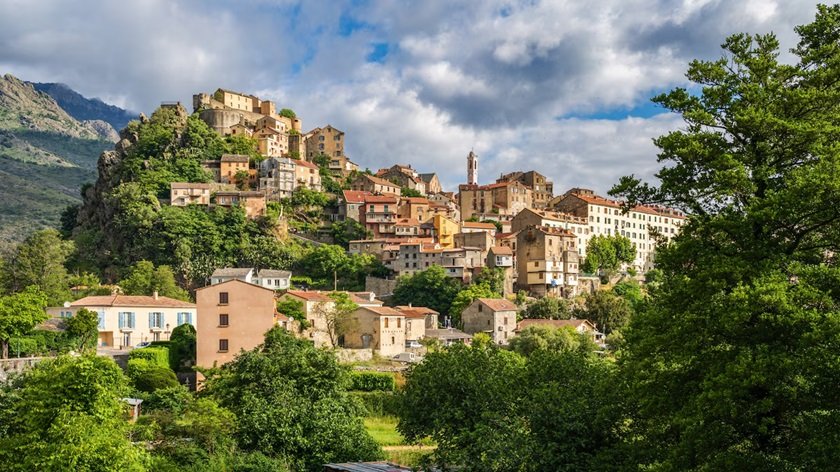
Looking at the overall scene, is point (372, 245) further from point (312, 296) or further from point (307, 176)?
point (312, 296)

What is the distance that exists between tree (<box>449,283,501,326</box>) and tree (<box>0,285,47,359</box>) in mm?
45367

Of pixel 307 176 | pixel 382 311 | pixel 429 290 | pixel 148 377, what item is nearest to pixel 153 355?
pixel 148 377

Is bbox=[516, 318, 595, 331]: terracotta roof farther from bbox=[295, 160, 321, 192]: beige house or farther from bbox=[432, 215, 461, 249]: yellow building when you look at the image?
bbox=[295, 160, 321, 192]: beige house

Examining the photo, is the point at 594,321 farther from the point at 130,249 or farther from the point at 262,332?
the point at 130,249

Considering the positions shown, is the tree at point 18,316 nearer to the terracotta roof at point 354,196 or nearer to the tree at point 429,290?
the tree at point 429,290

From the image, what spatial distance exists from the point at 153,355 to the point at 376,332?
80.6 feet

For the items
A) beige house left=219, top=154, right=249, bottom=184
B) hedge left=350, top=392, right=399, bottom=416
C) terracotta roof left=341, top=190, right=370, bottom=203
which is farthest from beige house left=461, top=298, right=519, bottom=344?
beige house left=219, top=154, right=249, bottom=184

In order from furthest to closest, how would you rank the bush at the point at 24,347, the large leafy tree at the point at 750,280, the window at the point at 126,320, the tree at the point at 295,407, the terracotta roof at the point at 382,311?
the terracotta roof at the point at 382,311 < the window at the point at 126,320 < the bush at the point at 24,347 < the tree at the point at 295,407 < the large leafy tree at the point at 750,280

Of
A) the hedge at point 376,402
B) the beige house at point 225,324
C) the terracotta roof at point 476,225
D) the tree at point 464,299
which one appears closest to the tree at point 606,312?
the tree at point 464,299

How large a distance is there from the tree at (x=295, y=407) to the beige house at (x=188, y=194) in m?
70.4

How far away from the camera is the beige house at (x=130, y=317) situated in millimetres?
61531

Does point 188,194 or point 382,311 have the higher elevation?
point 188,194

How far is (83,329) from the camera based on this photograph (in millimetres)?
53625

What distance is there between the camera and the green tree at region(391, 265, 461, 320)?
90.4 metres
